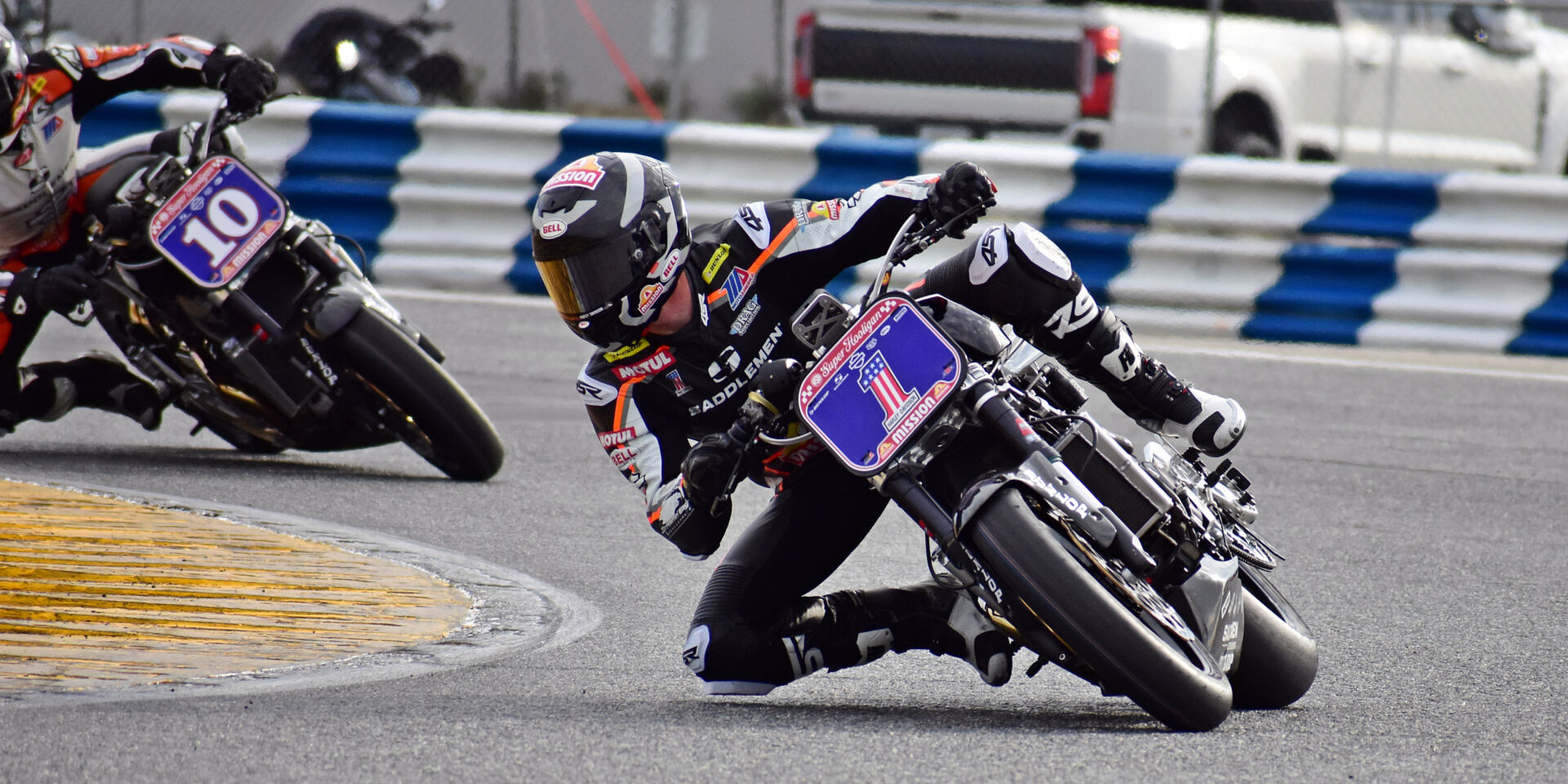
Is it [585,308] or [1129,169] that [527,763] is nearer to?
[585,308]

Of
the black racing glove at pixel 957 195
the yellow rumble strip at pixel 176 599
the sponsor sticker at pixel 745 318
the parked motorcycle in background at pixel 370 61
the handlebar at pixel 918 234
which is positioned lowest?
the parked motorcycle in background at pixel 370 61

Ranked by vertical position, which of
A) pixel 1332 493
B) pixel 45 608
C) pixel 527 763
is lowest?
pixel 1332 493

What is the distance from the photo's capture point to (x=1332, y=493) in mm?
7020

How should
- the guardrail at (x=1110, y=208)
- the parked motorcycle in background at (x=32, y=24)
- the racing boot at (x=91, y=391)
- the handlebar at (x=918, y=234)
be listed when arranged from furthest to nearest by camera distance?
the parked motorcycle in background at (x=32, y=24), the guardrail at (x=1110, y=208), the racing boot at (x=91, y=391), the handlebar at (x=918, y=234)

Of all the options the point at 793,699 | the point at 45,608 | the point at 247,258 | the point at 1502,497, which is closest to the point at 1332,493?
the point at 1502,497

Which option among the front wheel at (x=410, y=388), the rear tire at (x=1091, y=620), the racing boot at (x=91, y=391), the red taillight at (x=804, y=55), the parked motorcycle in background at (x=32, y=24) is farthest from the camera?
the red taillight at (x=804, y=55)

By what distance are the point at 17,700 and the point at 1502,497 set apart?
5.04 meters

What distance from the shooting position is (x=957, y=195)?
4211 mm

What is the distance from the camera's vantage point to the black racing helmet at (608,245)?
4.43m

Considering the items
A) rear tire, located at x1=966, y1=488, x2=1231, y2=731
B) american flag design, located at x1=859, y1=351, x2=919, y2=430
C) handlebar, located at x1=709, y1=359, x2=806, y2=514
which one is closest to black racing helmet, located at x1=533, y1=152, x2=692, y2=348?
handlebar, located at x1=709, y1=359, x2=806, y2=514

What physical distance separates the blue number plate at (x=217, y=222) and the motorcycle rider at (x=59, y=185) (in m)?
0.27

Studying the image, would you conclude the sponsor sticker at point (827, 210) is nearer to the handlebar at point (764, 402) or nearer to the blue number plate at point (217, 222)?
the handlebar at point (764, 402)

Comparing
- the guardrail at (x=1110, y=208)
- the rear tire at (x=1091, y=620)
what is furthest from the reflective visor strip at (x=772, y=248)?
the guardrail at (x=1110, y=208)

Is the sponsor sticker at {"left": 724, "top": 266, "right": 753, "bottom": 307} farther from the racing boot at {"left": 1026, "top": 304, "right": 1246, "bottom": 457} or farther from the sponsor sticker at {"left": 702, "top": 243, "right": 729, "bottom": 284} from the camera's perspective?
the racing boot at {"left": 1026, "top": 304, "right": 1246, "bottom": 457}
